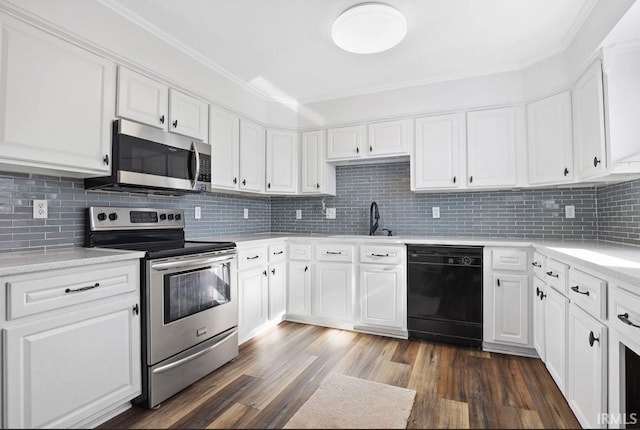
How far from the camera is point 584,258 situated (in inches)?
64.2

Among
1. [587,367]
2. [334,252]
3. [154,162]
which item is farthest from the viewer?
[334,252]

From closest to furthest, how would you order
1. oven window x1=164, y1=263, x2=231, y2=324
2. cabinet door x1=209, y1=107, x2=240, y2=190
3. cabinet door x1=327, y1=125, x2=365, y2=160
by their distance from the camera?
oven window x1=164, y1=263, x2=231, y2=324 < cabinet door x1=209, y1=107, x2=240, y2=190 < cabinet door x1=327, y1=125, x2=365, y2=160

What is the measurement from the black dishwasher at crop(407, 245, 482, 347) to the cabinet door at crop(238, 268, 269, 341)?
4.34 feet

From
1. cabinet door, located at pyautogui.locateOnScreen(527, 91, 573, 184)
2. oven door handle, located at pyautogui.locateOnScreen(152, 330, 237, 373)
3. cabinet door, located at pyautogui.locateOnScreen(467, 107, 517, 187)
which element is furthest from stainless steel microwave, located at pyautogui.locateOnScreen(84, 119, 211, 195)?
cabinet door, located at pyautogui.locateOnScreen(527, 91, 573, 184)

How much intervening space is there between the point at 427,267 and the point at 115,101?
265 cm

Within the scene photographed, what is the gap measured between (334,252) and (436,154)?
4.46 ft

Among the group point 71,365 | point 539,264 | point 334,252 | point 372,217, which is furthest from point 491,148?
point 71,365

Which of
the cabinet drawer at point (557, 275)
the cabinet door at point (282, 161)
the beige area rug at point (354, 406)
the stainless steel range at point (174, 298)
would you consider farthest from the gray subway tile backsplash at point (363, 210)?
the beige area rug at point (354, 406)

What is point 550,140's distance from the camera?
2.69 m

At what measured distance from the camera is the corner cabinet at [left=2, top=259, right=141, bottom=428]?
1376 mm

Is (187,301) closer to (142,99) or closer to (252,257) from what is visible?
(252,257)

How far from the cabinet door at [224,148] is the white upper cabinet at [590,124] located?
9.07 feet

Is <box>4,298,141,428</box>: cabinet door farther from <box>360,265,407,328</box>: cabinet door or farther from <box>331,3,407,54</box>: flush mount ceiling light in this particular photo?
<box>331,3,407,54</box>: flush mount ceiling light

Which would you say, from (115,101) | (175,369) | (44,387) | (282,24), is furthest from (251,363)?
(282,24)
